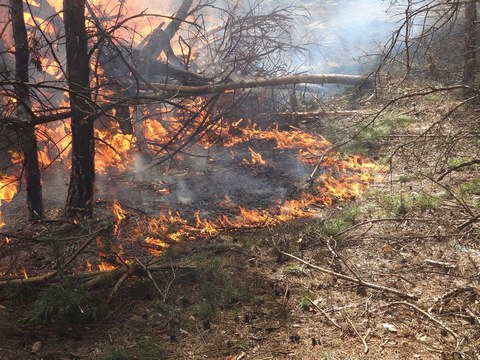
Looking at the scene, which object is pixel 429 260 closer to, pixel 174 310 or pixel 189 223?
pixel 174 310

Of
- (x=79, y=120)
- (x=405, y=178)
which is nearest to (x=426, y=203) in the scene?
(x=405, y=178)

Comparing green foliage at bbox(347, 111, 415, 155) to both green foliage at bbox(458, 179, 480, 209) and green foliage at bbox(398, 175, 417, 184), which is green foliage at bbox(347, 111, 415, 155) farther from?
green foliage at bbox(458, 179, 480, 209)

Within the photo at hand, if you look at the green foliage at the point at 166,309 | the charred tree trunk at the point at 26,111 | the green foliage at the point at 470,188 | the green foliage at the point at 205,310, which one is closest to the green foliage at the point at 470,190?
the green foliage at the point at 470,188

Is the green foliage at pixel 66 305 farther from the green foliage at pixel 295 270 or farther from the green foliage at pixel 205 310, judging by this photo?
the green foliage at pixel 295 270

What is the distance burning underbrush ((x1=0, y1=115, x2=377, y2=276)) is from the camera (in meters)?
5.81

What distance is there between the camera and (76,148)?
579 centimetres

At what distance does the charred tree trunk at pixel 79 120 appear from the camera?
214 inches

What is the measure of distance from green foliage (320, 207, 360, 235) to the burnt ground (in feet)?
0.09

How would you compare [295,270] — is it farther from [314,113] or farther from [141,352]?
[314,113]

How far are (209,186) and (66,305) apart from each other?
4.52 meters

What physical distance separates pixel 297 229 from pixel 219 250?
130 centimetres

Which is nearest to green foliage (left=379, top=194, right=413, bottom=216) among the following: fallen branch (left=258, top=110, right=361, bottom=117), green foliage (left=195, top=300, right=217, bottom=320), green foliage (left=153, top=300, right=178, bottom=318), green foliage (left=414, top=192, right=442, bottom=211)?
green foliage (left=414, top=192, right=442, bottom=211)

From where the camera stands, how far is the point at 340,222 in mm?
5891

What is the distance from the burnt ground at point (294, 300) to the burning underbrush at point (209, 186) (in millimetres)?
535
